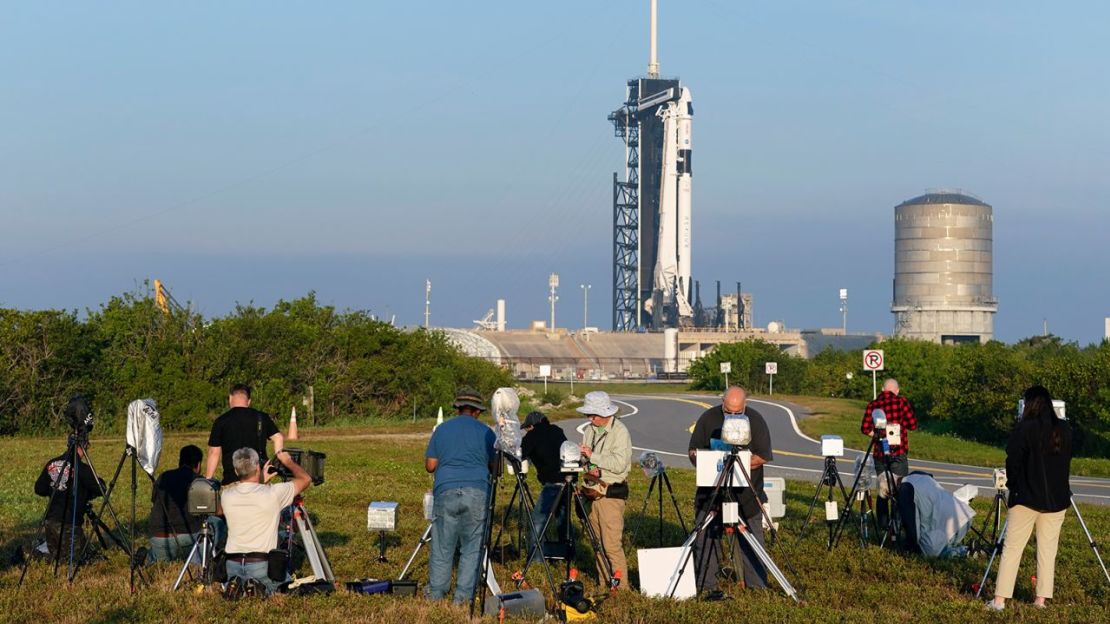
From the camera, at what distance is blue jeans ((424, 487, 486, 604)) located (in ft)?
38.1

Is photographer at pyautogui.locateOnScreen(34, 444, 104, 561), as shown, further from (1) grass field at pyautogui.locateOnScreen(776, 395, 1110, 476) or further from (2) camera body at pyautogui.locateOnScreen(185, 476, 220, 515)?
(1) grass field at pyautogui.locateOnScreen(776, 395, 1110, 476)

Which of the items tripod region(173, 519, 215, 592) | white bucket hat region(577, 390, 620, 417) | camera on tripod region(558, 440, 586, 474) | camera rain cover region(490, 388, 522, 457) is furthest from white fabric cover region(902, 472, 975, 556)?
tripod region(173, 519, 215, 592)

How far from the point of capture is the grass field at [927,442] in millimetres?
36562

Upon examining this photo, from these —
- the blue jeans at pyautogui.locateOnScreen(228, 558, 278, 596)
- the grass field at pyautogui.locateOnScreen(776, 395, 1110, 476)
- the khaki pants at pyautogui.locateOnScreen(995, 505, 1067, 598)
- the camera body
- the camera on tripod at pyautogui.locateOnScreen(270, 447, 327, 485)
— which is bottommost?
the grass field at pyautogui.locateOnScreen(776, 395, 1110, 476)

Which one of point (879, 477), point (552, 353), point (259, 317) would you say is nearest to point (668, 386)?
point (552, 353)

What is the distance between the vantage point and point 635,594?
1258 cm

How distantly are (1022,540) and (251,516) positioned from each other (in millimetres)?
6836

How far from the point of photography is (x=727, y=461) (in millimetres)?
12477

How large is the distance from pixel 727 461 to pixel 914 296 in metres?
148

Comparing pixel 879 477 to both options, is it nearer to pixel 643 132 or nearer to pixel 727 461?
pixel 727 461

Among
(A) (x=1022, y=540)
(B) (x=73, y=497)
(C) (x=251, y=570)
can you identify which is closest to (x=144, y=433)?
(B) (x=73, y=497)

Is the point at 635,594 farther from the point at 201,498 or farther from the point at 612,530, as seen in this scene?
the point at 201,498

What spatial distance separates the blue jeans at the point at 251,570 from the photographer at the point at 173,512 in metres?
2.08

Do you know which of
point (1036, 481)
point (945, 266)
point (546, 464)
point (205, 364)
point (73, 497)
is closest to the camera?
point (1036, 481)
